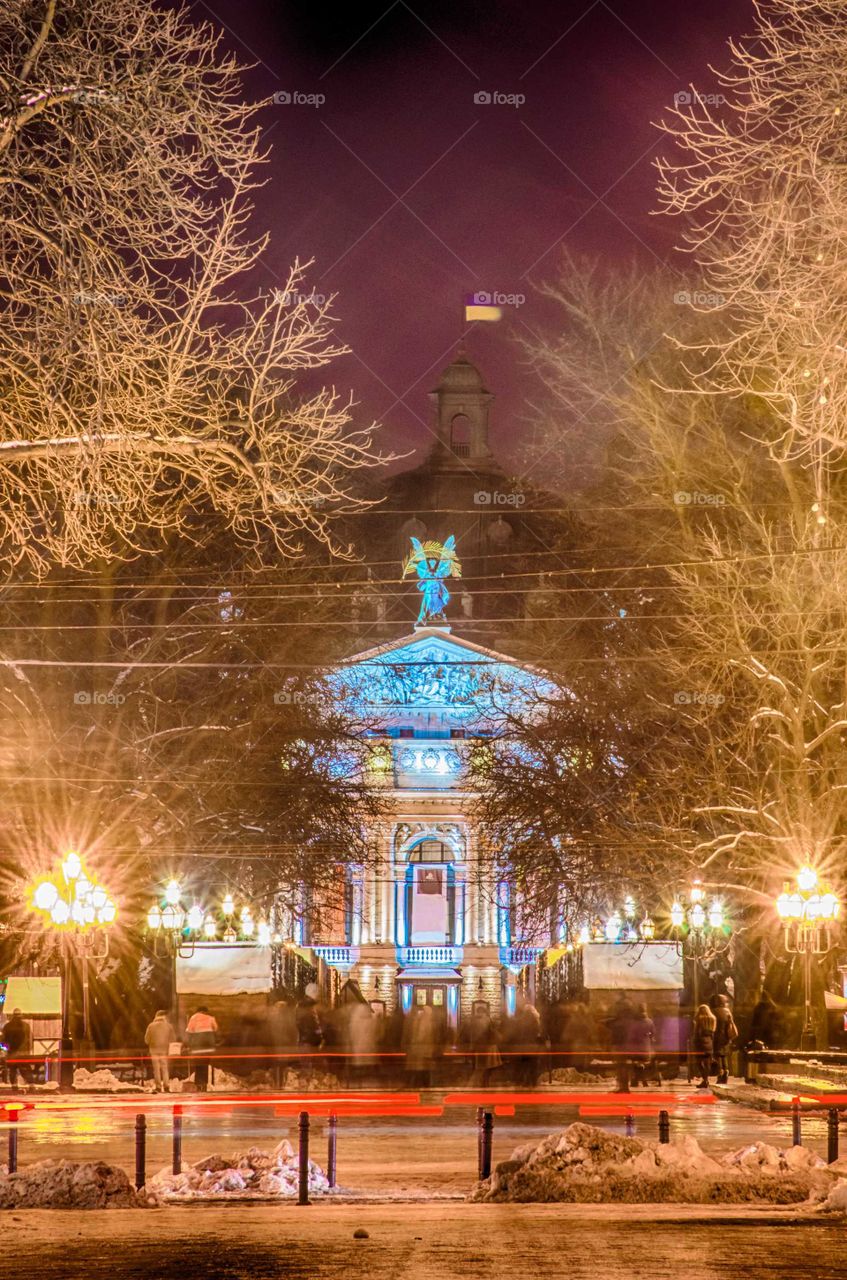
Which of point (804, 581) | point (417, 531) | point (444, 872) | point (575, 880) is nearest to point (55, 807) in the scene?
point (575, 880)

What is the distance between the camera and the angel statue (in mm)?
65375

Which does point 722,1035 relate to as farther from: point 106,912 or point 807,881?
point 106,912

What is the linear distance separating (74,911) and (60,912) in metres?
1.64

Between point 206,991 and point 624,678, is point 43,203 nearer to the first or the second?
point 206,991

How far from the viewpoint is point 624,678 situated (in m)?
35.3

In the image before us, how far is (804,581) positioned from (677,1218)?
528 inches

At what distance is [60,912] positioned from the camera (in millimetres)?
22359

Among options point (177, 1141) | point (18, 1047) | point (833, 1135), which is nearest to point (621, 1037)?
point (18, 1047)

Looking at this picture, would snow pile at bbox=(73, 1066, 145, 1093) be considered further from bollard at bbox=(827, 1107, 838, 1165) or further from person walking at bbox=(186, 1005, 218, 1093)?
bollard at bbox=(827, 1107, 838, 1165)

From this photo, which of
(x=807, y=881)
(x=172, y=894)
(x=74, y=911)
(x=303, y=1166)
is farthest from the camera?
(x=172, y=894)

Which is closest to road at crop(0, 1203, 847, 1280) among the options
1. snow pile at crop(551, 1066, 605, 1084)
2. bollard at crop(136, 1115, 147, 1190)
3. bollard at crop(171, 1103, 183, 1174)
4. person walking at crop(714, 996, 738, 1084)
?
bollard at crop(136, 1115, 147, 1190)

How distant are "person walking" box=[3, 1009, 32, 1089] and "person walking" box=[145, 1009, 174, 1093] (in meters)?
2.79

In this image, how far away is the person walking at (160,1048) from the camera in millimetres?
28312

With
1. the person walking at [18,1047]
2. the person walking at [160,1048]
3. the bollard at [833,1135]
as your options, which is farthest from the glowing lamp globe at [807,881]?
the person walking at [18,1047]
